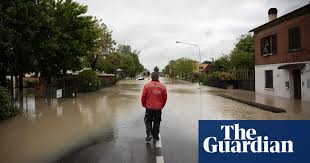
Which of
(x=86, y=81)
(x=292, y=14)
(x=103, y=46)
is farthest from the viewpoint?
(x=103, y=46)

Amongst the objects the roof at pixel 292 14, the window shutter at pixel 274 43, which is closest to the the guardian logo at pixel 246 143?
the roof at pixel 292 14

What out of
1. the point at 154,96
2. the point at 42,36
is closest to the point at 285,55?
the point at 42,36

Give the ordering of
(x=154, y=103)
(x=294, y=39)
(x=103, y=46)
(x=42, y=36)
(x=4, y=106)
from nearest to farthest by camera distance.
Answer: (x=154, y=103) → (x=4, y=106) → (x=42, y=36) → (x=294, y=39) → (x=103, y=46)

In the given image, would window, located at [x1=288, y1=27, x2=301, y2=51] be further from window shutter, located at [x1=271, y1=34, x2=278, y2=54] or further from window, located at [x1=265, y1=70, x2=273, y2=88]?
window, located at [x1=265, y1=70, x2=273, y2=88]

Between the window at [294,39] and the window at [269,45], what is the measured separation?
2.48 m

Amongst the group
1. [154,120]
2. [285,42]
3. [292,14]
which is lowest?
[154,120]

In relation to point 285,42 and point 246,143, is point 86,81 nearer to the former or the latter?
point 285,42

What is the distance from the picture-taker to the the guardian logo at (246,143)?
4148 millimetres

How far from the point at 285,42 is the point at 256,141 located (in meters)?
21.6

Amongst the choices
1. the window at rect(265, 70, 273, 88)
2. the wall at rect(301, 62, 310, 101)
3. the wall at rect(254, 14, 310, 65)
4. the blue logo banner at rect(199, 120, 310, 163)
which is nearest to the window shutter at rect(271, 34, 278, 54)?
the wall at rect(254, 14, 310, 65)

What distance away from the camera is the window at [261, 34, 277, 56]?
25.9 meters

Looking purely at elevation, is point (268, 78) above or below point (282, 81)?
above

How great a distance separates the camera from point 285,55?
2422 cm

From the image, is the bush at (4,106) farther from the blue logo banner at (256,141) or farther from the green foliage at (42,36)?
the blue logo banner at (256,141)
